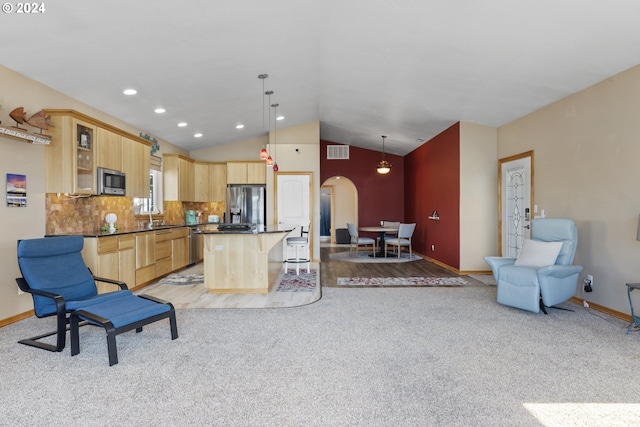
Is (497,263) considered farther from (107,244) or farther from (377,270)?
(107,244)

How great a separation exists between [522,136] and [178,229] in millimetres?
6130

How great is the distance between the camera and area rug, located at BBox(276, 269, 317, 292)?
18.0ft

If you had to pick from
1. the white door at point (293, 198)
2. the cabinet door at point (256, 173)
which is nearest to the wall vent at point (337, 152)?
the white door at point (293, 198)

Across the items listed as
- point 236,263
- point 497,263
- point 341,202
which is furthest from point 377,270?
point 341,202

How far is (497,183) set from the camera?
22.0ft

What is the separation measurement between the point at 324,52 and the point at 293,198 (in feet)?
13.6

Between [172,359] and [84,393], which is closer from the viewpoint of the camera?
[84,393]

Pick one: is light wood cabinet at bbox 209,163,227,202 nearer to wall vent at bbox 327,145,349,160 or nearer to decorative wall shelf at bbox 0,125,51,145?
wall vent at bbox 327,145,349,160

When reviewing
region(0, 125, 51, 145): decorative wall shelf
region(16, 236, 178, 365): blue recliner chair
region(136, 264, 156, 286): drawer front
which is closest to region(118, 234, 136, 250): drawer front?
region(136, 264, 156, 286): drawer front

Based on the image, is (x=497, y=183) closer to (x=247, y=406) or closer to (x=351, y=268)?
(x=351, y=268)

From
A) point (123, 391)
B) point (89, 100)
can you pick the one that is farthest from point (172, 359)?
point (89, 100)

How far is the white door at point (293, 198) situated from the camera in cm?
853

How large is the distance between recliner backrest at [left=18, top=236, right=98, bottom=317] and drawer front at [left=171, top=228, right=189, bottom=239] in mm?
2886

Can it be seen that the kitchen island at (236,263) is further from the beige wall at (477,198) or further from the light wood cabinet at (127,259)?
the beige wall at (477,198)
